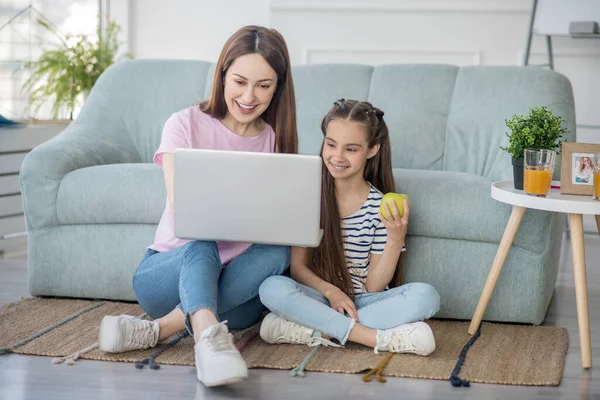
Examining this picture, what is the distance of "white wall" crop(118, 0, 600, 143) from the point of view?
480 centimetres

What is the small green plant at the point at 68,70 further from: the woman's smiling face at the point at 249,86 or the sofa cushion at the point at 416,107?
the woman's smiling face at the point at 249,86

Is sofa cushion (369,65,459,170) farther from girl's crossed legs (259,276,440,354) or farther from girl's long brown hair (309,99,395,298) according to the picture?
girl's crossed legs (259,276,440,354)

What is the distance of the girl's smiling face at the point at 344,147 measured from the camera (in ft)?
7.66

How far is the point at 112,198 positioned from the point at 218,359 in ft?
3.46

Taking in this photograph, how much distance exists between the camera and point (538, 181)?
2225 millimetres

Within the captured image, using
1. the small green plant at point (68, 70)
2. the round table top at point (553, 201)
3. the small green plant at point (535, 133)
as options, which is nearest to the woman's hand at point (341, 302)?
the round table top at point (553, 201)

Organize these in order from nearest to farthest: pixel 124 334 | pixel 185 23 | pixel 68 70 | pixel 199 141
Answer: pixel 124 334, pixel 199 141, pixel 68 70, pixel 185 23

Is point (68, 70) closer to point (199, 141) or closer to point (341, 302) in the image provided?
point (199, 141)

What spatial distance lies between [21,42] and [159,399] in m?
3.38

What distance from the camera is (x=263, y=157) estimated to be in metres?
1.94

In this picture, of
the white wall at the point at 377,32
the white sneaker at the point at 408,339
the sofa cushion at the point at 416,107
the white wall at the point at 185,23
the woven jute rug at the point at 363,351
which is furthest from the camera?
the white wall at the point at 185,23

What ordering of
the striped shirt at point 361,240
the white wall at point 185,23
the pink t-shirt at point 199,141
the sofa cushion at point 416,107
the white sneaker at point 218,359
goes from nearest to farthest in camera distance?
the white sneaker at point 218,359, the pink t-shirt at point 199,141, the striped shirt at point 361,240, the sofa cushion at point 416,107, the white wall at point 185,23

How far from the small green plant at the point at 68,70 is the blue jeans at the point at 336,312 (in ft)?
8.30

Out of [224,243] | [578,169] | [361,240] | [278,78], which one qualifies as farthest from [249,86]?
[578,169]
